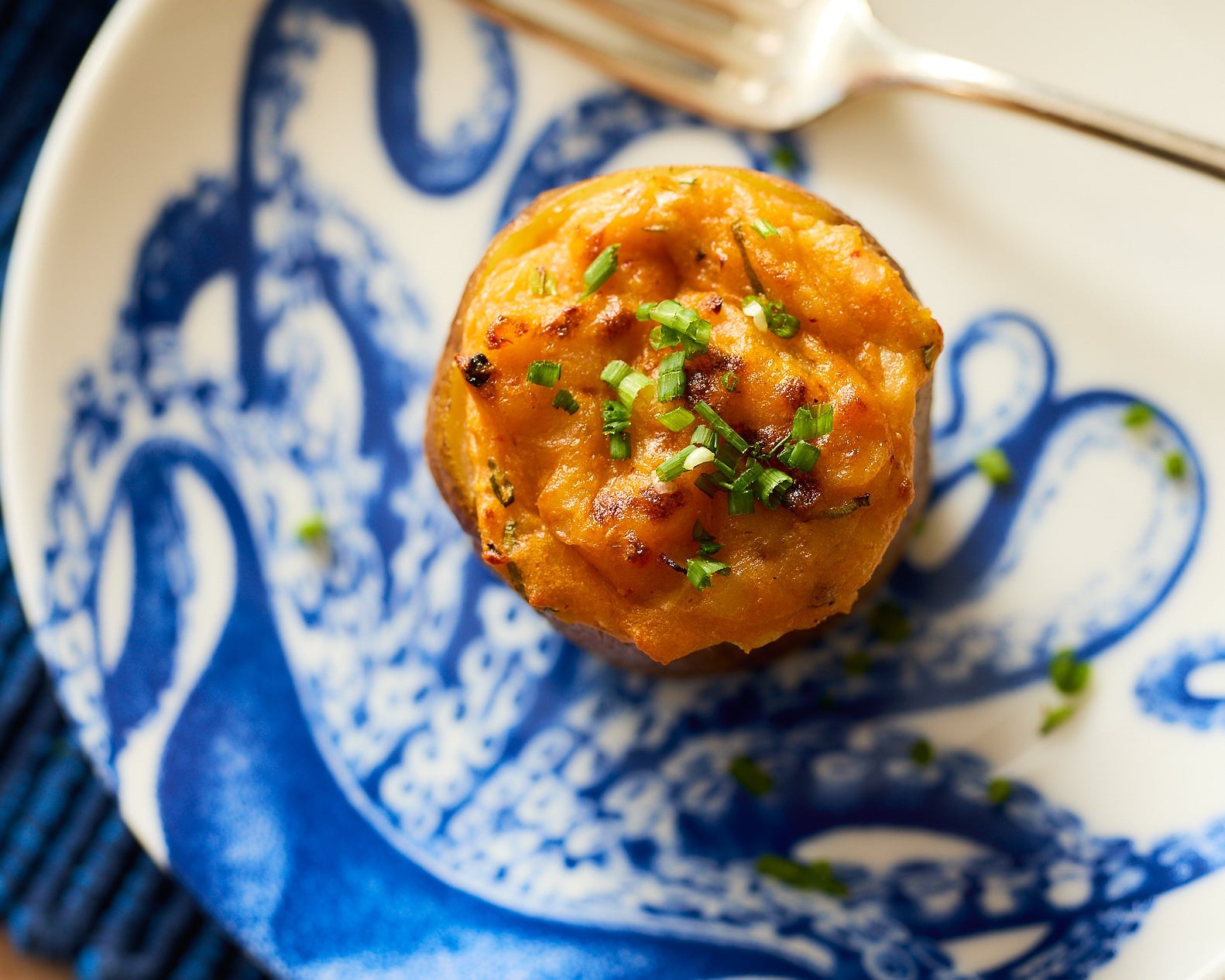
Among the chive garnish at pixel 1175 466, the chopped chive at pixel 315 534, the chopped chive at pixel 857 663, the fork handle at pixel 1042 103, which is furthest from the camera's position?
the chopped chive at pixel 315 534

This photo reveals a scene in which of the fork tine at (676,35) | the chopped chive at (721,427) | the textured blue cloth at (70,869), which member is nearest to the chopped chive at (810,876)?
the chopped chive at (721,427)

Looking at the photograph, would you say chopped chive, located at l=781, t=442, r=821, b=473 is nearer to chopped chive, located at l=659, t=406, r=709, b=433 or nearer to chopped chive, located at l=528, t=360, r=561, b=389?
chopped chive, located at l=659, t=406, r=709, b=433

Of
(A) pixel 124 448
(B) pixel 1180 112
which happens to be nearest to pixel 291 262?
(A) pixel 124 448

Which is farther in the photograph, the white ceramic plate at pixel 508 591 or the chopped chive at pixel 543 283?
the white ceramic plate at pixel 508 591

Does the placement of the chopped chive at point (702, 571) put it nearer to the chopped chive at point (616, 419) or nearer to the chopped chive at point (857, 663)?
the chopped chive at point (616, 419)

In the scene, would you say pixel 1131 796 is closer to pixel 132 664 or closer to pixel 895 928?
pixel 895 928

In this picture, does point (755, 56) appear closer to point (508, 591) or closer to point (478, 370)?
point (478, 370)

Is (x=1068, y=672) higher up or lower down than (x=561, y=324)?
lower down

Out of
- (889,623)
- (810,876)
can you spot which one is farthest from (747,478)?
(810,876)
